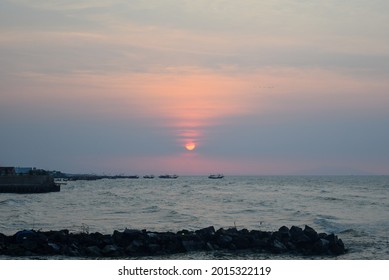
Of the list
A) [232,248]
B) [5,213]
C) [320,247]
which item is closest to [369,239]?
[320,247]

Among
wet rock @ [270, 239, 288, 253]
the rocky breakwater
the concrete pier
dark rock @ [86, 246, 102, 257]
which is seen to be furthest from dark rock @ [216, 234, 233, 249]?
the concrete pier

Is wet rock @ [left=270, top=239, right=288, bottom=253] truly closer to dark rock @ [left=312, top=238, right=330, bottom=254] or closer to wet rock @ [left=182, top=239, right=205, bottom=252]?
dark rock @ [left=312, top=238, right=330, bottom=254]

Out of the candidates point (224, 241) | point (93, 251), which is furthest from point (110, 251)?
Result: point (224, 241)

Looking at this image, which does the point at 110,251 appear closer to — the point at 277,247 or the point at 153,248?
the point at 153,248

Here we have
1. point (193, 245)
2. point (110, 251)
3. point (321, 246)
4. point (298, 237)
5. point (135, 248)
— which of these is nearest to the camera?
point (110, 251)

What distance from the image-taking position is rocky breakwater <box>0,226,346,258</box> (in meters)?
26.4

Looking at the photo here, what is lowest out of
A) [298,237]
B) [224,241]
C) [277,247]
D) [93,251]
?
[93,251]

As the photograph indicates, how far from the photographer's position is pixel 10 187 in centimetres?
9344

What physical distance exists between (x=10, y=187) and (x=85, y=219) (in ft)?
170

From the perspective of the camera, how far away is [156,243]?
90.9 ft

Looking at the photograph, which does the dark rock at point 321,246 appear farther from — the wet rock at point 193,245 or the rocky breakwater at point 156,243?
the wet rock at point 193,245

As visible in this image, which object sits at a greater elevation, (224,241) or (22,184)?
(22,184)

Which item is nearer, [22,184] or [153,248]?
[153,248]
